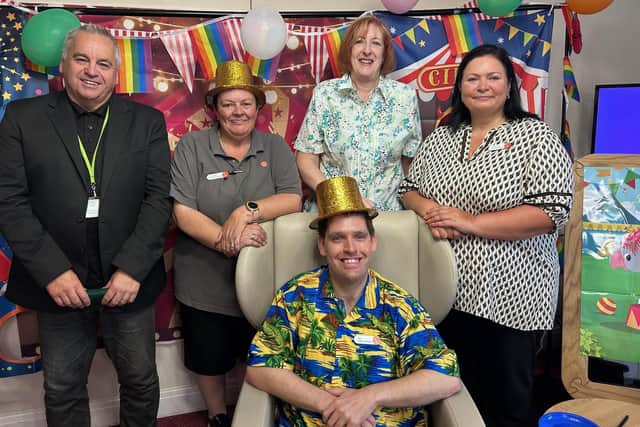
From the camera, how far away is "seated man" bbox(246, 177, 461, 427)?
4.98 ft

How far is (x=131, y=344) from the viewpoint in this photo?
1983mm

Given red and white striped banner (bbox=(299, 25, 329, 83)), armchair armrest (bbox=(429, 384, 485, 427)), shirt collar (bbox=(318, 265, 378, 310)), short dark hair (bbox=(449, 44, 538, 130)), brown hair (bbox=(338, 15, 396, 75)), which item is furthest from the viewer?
red and white striped banner (bbox=(299, 25, 329, 83))

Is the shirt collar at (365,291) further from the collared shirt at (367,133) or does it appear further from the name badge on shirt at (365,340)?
the collared shirt at (367,133)

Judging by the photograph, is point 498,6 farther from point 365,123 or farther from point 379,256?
point 379,256

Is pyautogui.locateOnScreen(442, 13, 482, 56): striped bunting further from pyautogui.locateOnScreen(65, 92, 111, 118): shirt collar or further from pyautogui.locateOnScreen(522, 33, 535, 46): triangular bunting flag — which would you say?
pyautogui.locateOnScreen(65, 92, 111, 118): shirt collar

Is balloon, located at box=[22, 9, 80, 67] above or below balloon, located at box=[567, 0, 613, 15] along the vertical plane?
below

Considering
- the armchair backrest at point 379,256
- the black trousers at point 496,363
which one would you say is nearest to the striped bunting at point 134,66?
the armchair backrest at point 379,256

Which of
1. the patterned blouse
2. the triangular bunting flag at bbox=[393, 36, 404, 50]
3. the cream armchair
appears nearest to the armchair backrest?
the cream armchair

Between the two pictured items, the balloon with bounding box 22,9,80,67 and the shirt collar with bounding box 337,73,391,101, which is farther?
the shirt collar with bounding box 337,73,391,101

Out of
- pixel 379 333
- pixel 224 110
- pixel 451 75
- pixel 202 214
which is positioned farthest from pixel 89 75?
pixel 451 75

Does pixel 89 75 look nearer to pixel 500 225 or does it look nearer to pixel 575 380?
pixel 500 225

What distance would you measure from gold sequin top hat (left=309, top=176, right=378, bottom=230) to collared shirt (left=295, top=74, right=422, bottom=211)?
2.13 feet

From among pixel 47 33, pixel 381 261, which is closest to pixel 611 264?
pixel 381 261

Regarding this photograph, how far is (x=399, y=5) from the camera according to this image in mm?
2490
